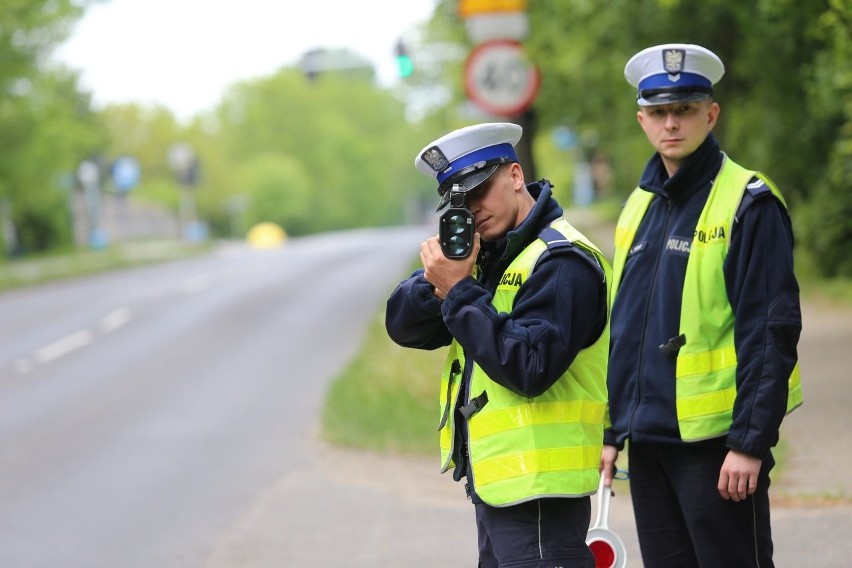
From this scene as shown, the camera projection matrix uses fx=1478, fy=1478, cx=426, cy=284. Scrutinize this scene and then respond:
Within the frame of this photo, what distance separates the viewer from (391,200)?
452ft

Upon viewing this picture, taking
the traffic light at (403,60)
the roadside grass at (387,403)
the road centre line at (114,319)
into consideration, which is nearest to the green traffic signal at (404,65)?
the traffic light at (403,60)

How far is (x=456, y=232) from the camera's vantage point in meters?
3.64

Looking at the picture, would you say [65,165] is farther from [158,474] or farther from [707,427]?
[707,427]

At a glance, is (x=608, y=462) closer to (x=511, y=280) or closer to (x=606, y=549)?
(x=606, y=549)

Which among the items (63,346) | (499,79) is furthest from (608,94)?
(499,79)

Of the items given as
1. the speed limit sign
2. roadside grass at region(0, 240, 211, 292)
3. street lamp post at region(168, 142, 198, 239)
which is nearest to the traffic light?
the speed limit sign

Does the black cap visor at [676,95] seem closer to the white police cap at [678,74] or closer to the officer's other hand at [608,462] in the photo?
the white police cap at [678,74]

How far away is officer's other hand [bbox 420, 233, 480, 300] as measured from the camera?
3.66 meters

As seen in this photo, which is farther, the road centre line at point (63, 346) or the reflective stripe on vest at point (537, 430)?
the road centre line at point (63, 346)

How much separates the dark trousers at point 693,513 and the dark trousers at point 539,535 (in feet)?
1.78

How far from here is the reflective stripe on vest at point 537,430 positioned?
12.0ft

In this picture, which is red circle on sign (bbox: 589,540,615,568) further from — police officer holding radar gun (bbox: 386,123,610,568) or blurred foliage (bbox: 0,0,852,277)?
blurred foliage (bbox: 0,0,852,277)

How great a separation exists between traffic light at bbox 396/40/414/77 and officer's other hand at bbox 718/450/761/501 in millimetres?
17597

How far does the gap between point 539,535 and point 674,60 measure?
1.49 metres
